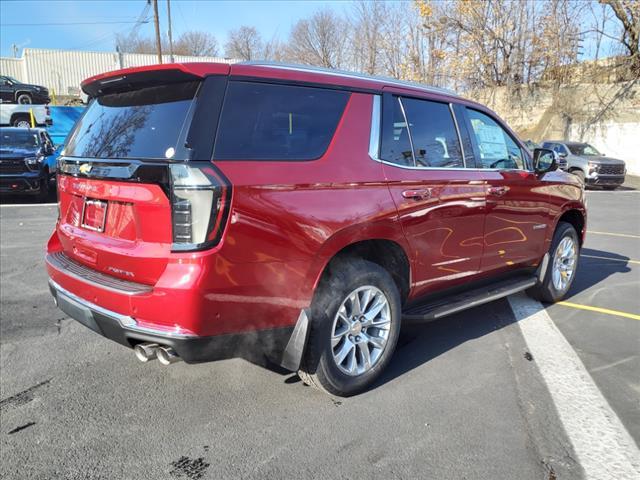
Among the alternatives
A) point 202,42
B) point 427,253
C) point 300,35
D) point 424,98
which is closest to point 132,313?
point 427,253

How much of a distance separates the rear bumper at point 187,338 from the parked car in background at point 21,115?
22386 millimetres

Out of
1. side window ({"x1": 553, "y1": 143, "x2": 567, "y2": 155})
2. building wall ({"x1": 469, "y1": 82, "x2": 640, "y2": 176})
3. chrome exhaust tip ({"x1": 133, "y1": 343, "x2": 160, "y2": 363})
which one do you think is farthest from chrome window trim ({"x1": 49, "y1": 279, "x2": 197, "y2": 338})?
building wall ({"x1": 469, "y1": 82, "x2": 640, "y2": 176})

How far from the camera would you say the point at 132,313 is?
260 centimetres

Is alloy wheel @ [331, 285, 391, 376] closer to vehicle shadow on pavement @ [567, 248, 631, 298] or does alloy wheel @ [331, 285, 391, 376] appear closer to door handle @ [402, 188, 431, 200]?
door handle @ [402, 188, 431, 200]

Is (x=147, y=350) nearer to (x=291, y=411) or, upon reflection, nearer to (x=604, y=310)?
(x=291, y=411)

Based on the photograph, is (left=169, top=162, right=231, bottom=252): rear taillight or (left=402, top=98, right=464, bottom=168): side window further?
(left=402, top=98, right=464, bottom=168): side window

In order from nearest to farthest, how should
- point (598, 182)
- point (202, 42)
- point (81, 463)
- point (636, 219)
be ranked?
point (81, 463) → point (636, 219) → point (598, 182) → point (202, 42)

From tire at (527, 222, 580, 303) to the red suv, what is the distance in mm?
1599

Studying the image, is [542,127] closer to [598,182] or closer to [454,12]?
[454,12]

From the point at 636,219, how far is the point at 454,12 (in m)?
22.5

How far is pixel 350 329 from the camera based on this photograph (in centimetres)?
314

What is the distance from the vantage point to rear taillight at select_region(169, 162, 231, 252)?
2.40 meters

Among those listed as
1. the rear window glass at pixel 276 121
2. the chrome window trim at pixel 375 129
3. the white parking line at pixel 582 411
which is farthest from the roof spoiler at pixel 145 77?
the white parking line at pixel 582 411

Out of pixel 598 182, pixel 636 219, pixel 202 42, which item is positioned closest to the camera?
pixel 636 219
